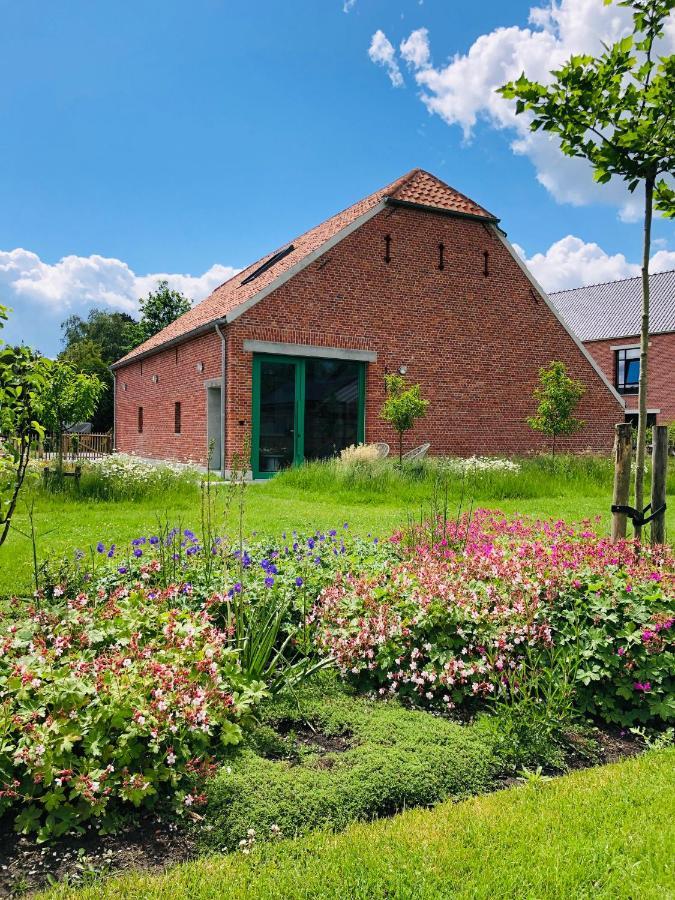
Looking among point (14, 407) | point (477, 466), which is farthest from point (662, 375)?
point (14, 407)

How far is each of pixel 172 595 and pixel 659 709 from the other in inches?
106

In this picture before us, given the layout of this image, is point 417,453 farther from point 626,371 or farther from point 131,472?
point 626,371

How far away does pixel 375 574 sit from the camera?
4672 millimetres

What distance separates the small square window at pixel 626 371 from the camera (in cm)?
3688

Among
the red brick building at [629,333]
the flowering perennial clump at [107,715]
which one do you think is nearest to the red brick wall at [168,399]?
the flowering perennial clump at [107,715]

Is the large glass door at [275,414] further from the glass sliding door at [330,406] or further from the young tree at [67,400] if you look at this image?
the young tree at [67,400]

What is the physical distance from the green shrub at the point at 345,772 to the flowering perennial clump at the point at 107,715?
152 mm

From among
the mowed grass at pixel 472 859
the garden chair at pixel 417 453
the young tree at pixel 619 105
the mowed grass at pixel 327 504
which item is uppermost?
the young tree at pixel 619 105

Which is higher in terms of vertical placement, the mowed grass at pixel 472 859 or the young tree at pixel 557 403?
the young tree at pixel 557 403

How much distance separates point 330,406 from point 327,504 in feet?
19.4

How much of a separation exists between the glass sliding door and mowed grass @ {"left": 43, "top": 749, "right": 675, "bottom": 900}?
14141mm

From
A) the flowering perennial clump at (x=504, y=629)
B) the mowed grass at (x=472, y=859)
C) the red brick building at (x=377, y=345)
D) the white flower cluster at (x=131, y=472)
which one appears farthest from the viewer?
the red brick building at (x=377, y=345)

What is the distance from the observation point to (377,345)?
17.6 m

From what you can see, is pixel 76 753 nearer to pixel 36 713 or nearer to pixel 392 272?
pixel 36 713
